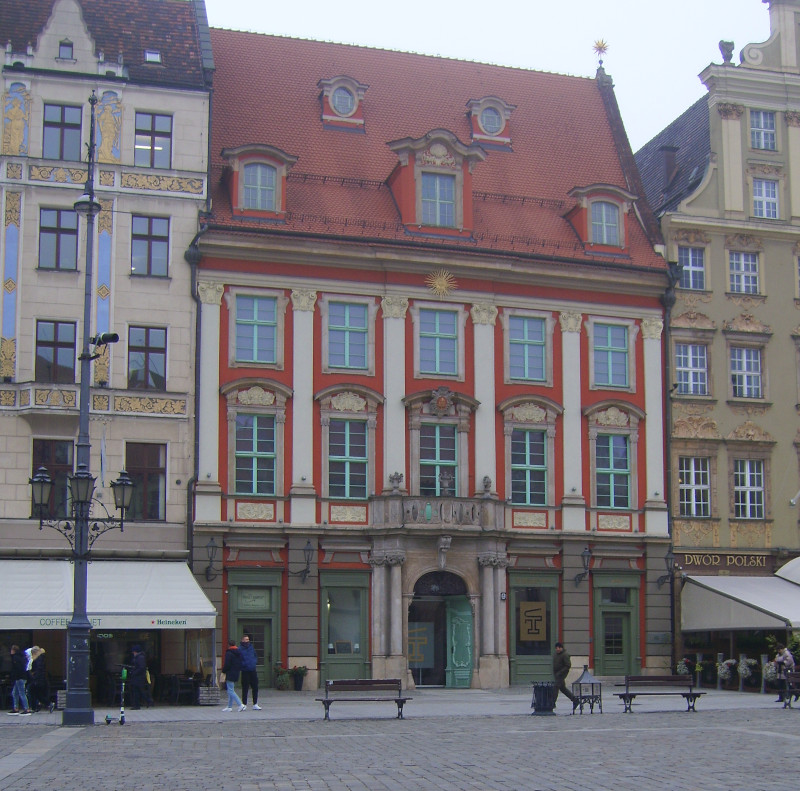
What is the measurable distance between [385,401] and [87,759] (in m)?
21.2

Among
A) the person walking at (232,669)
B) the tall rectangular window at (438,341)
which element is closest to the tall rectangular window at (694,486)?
→ the tall rectangular window at (438,341)

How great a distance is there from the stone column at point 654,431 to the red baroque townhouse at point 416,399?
2.7 inches

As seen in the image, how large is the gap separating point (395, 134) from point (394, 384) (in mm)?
9290

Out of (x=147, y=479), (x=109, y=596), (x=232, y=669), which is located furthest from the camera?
(x=147, y=479)

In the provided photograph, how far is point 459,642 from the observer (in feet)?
130

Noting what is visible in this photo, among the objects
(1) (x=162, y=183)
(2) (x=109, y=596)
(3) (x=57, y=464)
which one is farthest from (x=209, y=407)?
(2) (x=109, y=596)

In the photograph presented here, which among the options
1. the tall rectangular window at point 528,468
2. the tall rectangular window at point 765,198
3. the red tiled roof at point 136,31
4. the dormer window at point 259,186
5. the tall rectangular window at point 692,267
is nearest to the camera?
the red tiled roof at point 136,31

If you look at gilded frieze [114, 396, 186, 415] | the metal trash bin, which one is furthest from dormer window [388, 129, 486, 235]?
the metal trash bin

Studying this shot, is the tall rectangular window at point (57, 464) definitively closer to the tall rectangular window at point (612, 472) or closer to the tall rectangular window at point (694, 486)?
the tall rectangular window at point (612, 472)

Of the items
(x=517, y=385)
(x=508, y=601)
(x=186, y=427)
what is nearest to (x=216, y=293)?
(x=186, y=427)

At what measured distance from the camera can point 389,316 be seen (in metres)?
40.3

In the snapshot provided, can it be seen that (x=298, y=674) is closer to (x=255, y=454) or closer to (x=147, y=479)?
(x=255, y=454)

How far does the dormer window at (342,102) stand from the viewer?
1729 inches

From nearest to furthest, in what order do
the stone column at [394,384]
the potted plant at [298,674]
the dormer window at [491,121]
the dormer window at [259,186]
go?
1. the potted plant at [298,674]
2. the stone column at [394,384]
3. the dormer window at [259,186]
4. the dormer window at [491,121]
